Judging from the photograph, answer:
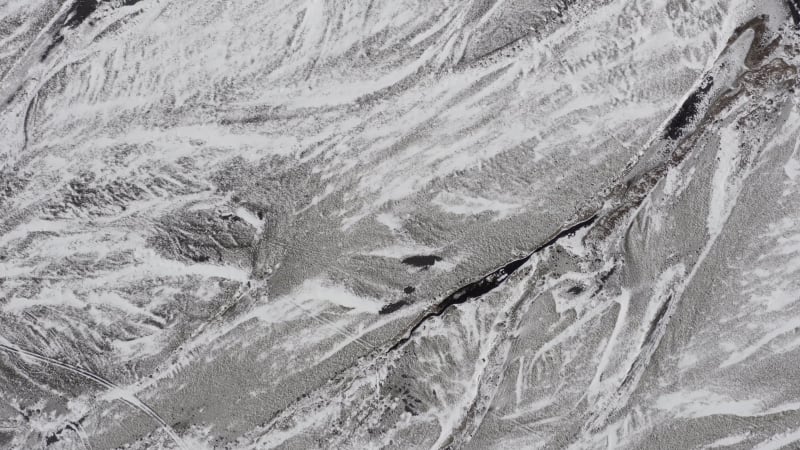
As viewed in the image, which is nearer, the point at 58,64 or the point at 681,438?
the point at 681,438

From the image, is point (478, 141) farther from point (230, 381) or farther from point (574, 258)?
point (230, 381)

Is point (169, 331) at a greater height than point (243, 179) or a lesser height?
lesser

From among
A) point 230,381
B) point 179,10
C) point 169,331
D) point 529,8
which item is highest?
point 179,10

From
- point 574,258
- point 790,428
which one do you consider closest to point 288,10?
point 574,258

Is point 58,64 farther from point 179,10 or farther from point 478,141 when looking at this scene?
point 478,141
